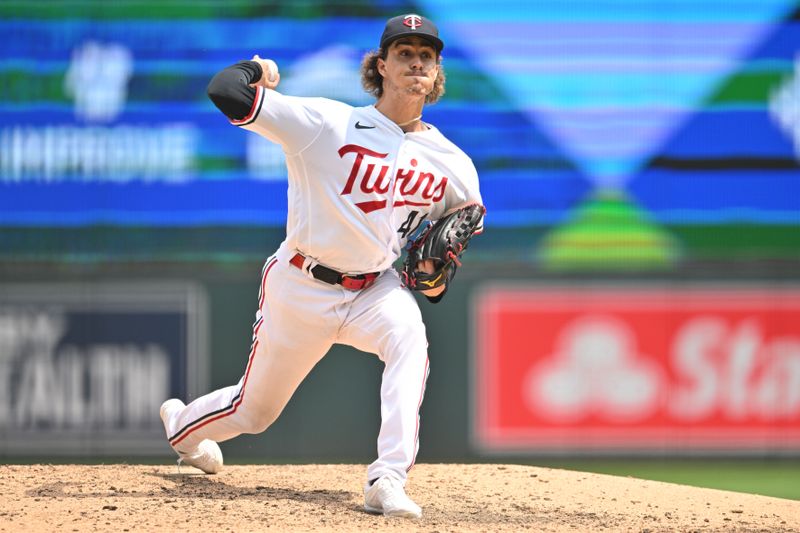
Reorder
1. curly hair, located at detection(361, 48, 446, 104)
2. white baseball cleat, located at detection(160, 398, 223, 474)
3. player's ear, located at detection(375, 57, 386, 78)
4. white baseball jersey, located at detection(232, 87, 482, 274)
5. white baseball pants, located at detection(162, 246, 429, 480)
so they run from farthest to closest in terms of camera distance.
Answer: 1. white baseball cleat, located at detection(160, 398, 223, 474)
2. curly hair, located at detection(361, 48, 446, 104)
3. player's ear, located at detection(375, 57, 386, 78)
4. white baseball jersey, located at detection(232, 87, 482, 274)
5. white baseball pants, located at detection(162, 246, 429, 480)

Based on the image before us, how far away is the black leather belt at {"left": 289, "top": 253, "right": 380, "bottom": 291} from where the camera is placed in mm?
3926

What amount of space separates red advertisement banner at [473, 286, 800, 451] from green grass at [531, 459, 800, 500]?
8 cm

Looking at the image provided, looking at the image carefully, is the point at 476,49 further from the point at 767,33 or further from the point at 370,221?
the point at 370,221

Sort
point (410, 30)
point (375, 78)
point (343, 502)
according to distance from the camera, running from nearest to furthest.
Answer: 1. point (410, 30)
2. point (343, 502)
3. point (375, 78)

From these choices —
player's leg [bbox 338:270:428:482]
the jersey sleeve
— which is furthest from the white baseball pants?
the jersey sleeve

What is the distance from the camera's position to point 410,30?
3.91 metres

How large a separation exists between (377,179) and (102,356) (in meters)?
2.96

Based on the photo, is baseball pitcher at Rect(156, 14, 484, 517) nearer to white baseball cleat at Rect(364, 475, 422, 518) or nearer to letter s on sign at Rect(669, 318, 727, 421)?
white baseball cleat at Rect(364, 475, 422, 518)

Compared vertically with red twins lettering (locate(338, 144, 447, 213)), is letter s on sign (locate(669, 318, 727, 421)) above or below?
below

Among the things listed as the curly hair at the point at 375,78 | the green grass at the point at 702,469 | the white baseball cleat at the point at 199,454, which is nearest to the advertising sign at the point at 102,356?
the white baseball cleat at the point at 199,454

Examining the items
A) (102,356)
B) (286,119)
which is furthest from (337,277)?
(102,356)

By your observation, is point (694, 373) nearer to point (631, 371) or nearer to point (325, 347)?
point (631, 371)

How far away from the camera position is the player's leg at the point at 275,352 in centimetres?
394

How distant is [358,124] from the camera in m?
3.93
